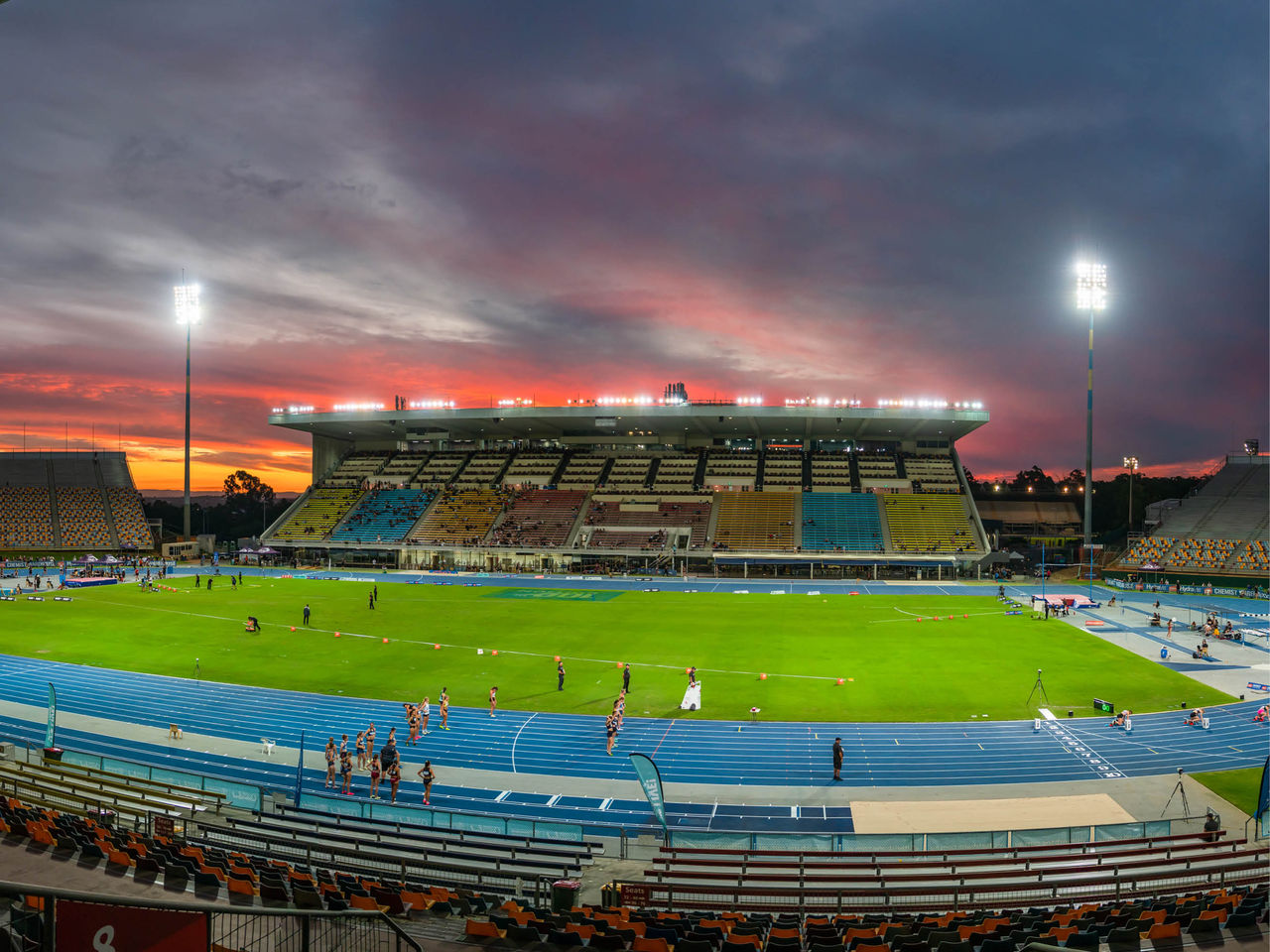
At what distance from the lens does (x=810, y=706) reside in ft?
82.5

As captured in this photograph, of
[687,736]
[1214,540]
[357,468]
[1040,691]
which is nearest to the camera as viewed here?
[687,736]

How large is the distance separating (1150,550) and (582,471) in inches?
2276

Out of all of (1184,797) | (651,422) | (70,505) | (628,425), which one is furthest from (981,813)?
(70,505)

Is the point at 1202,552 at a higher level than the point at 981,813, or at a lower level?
higher

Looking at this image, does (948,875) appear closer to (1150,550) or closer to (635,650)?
(635,650)

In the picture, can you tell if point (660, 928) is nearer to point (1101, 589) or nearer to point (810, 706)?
point (810, 706)

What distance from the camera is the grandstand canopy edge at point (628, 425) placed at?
77750 mm

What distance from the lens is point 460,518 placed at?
8012cm

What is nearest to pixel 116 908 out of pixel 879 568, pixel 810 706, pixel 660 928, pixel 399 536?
pixel 660 928

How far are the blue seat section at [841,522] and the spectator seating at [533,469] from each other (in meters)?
30.5

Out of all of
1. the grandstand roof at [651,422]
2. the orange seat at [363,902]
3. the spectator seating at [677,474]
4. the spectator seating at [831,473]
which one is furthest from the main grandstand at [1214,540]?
the orange seat at [363,902]

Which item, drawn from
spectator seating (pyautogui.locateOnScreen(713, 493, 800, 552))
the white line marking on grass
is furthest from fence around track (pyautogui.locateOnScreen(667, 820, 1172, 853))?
spectator seating (pyautogui.locateOnScreen(713, 493, 800, 552))

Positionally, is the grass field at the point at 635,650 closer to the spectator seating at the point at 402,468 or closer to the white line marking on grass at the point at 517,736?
the white line marking on grass at the point at 517,736

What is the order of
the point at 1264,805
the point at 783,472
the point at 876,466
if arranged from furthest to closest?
the point at 783,472
the point at 876,466
the point at 1264,805
